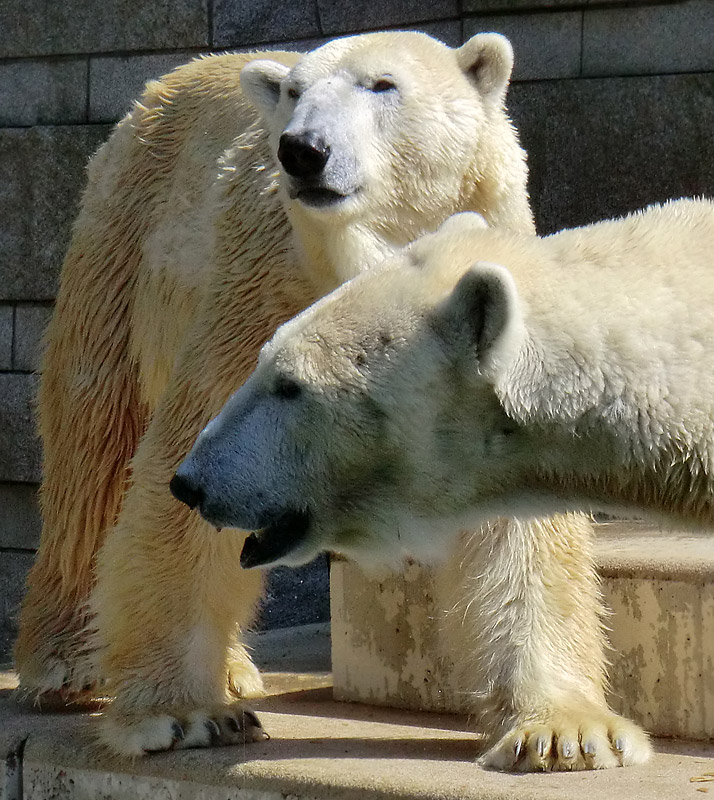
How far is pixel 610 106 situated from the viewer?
5.11 meters

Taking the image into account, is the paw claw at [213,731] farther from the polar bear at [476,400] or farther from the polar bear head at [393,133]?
the polar bear head at [393,133]

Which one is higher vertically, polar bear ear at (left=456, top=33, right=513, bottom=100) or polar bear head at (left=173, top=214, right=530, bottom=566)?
polar bear ear at (left=456, top=33, right=513, bottom=100)

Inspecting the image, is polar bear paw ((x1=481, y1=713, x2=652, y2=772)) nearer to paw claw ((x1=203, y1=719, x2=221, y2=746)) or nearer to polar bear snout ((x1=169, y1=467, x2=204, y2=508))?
paw claw ((x1=203, y1=719, x2=221, y2=746))

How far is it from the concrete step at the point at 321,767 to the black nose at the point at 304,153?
120 centimetres

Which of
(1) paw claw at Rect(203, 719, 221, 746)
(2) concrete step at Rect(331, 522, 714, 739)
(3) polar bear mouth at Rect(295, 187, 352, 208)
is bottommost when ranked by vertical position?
(1) paw claw at Rect(203, 719, 221, 746)

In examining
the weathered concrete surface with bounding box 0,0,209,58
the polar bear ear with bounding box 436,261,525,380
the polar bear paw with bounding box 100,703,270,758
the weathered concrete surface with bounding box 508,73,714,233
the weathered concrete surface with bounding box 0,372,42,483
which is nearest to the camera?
the polar bear ear with bounding box 436,261,525,380

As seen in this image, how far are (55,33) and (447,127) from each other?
11.5 feet

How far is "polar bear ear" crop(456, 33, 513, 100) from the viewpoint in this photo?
3158 mm

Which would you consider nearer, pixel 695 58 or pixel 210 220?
pixel 210 220

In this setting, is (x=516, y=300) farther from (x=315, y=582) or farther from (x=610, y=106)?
(x=315, y=582)

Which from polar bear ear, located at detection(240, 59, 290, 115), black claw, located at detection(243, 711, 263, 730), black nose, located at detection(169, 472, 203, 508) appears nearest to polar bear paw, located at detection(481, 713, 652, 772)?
black claw, located at detection(243, 711, 263, 730)

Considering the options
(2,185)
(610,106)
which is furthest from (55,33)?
(610,106)

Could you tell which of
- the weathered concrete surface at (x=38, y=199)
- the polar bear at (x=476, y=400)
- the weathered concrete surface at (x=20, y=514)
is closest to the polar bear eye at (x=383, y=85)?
the polar bear at (x=476, y=400)

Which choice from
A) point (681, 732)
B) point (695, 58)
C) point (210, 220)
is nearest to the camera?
point (681, 732)
